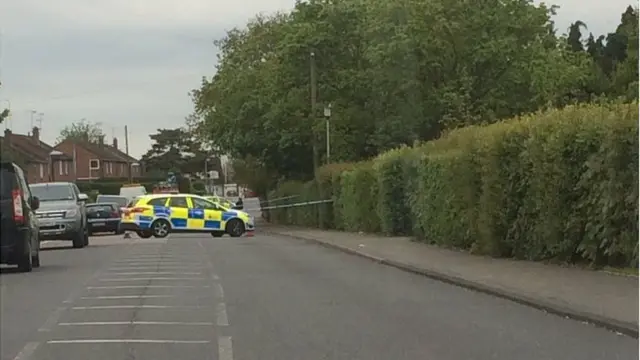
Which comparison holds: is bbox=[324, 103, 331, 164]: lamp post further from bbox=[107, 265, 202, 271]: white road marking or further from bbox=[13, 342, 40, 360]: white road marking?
bbox=[13, 342, 40, 360]: white road marking

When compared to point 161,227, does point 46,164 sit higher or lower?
higher

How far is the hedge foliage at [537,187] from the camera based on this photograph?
15023 millimetres

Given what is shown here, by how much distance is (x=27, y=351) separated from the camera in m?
9.32

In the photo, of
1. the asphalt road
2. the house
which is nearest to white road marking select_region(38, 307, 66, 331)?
the asphalt road

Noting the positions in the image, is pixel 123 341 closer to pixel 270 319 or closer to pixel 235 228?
pixel 270 319

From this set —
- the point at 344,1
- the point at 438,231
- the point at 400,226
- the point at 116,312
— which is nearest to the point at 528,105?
the point at 344,1

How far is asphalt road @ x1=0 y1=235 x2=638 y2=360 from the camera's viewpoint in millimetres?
9352

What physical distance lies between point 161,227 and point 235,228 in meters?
2.63

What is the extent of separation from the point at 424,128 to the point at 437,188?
20.4 m

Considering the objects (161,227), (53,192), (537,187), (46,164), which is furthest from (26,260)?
(46,164)

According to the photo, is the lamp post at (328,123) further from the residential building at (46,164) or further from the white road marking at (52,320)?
the white road marking at (52,320)

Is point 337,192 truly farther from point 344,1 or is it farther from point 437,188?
point 437,188

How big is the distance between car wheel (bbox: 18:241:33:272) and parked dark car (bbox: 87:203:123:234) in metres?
27.4

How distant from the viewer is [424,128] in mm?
43719
